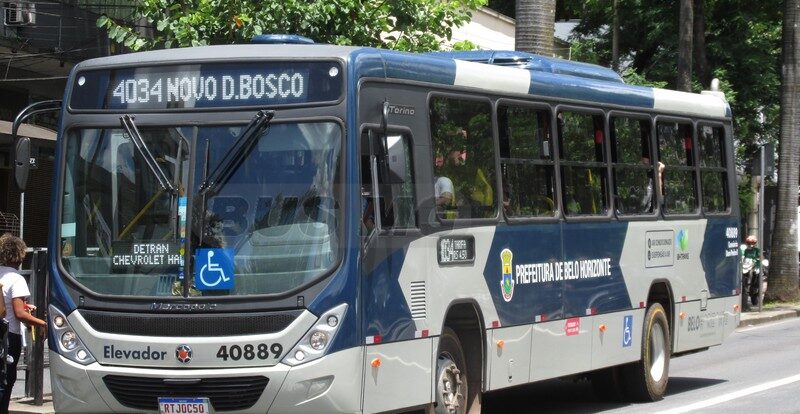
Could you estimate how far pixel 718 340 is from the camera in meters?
16.0

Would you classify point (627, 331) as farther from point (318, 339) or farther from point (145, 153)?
point (145, 153)

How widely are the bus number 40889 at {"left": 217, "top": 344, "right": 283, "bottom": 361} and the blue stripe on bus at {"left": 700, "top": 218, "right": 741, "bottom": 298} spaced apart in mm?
7577

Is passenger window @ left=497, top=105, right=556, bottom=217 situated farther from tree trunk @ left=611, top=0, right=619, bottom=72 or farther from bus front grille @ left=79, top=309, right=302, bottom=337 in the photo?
tree trunk @ left=611, top=0, right=619, bottom=72

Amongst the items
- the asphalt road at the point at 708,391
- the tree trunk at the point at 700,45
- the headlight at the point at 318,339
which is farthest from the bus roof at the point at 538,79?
the tree trunk at the point at 700,45

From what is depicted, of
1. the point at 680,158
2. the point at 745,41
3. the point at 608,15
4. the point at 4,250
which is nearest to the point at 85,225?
the point at 4,250

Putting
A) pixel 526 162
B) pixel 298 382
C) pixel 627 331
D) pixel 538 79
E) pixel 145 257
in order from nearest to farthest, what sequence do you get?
pixel 298 382, pixel 145 257, pixel 526 162, pixel 538 79, pixel 627 331

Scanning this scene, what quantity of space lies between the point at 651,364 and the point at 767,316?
12.8m

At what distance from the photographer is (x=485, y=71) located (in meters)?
11.7

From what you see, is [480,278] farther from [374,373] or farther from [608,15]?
[608,15]

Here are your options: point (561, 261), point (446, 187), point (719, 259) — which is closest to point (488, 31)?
point (719, 259)

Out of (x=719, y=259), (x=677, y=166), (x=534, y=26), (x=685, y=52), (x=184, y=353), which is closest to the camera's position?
(x=184, y=353)

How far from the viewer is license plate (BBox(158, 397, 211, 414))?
940 cm

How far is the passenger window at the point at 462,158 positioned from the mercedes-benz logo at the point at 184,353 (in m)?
2.35

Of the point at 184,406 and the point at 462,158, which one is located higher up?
the point at 462,158
